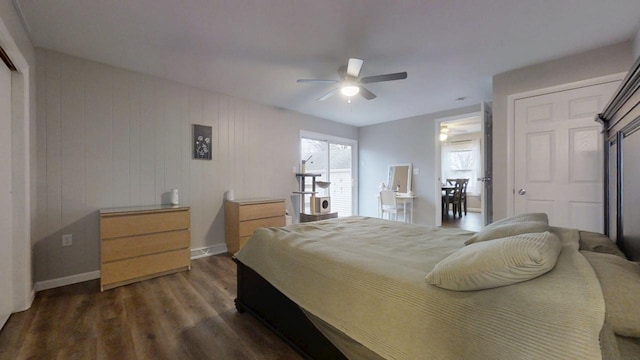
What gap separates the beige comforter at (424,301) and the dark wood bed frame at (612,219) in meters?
0.16

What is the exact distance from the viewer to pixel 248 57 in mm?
2723

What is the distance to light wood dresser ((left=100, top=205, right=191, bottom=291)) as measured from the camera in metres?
2.49

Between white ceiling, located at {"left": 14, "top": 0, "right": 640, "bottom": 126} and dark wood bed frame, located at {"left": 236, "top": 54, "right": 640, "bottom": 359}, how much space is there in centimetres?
104

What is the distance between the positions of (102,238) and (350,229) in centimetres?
242

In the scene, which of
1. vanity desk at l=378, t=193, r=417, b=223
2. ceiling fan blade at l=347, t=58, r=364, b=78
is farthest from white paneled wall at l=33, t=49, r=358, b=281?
vanity desk at l=378, t=193, r=417, b=223

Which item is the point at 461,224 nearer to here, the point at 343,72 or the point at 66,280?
the point at 343,72

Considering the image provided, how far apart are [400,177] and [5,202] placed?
17.7 feet

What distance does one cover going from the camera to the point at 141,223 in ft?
8.80

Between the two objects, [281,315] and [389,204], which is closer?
[281,315]

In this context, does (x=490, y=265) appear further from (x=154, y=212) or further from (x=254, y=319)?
(x=154, y=212)

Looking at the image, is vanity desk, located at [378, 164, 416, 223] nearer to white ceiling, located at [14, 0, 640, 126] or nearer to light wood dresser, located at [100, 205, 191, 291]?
white ceiling, located at [14, 0, 640, 126]

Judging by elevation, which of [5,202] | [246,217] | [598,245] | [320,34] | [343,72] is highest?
[320,34]

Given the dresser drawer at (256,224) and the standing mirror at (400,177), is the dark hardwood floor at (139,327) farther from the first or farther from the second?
the standing mirror at (400,177)

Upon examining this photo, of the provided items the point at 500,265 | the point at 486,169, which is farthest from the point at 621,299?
the point at 486,169
